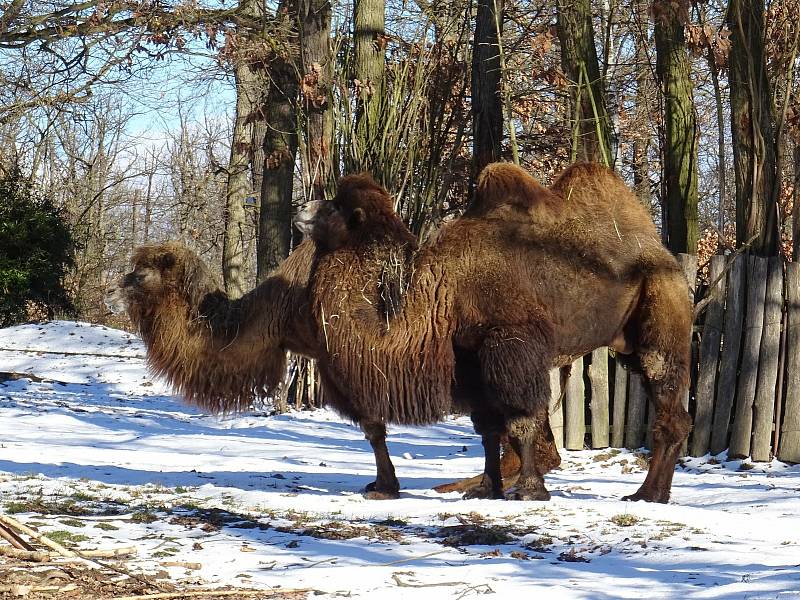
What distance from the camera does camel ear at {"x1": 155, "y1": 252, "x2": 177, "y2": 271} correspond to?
8164 mm

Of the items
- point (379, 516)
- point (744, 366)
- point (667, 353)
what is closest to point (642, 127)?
point (744, 366)

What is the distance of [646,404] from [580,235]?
3.46 meters

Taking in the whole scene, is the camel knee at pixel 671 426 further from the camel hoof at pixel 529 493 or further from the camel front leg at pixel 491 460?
the camel front leg at pixel 491 460

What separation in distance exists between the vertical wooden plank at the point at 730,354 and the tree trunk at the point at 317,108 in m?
4.26

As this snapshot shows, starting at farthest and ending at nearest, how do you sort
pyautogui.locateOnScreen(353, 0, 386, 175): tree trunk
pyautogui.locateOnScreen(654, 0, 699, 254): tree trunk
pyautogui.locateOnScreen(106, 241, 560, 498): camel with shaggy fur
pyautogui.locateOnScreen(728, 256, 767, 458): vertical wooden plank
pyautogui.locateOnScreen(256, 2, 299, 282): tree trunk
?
1. pyautogui.locateOnScreen(256, 2, 299, 282): tree trunk
2. pyautogui.locateOnScreen(654, 0, 699, 254): tree trunk
3. pyautogui.locateOnScreen(353, 0, 386, 175): tree trunk
4. pyautogui.locateOnScreen(728, 256, 767, 458): vertical wooden plank
5. pyautogui.locateOnScreen(106, 241, 560, 498): camel with shaggy fur

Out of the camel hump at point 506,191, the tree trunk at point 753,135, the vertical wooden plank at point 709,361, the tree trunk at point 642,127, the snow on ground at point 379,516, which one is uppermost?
the tree trunk at point 642,127

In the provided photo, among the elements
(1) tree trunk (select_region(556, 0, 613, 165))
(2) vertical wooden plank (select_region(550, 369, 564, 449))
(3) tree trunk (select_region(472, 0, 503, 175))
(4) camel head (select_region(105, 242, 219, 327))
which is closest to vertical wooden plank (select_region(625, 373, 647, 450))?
(2) vertical wooden plank (select_region(550, 369, 564, 449))

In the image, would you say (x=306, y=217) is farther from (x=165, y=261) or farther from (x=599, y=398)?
(x=599, y=398)

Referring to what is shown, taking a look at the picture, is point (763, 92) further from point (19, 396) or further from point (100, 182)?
point (100, 182)

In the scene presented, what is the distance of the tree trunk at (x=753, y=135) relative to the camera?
10.4m

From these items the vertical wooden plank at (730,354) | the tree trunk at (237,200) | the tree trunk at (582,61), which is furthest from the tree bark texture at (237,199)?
the vertical wooden plank at (730,354)

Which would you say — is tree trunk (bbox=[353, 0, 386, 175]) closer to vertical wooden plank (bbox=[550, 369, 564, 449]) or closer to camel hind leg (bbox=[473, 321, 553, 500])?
vertical wooden plank (bbox=[550, 369, 564, 449])

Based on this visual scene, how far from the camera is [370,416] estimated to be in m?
7.75

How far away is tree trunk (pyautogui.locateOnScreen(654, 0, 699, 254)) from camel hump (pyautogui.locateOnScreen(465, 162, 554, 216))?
3.84 metres
